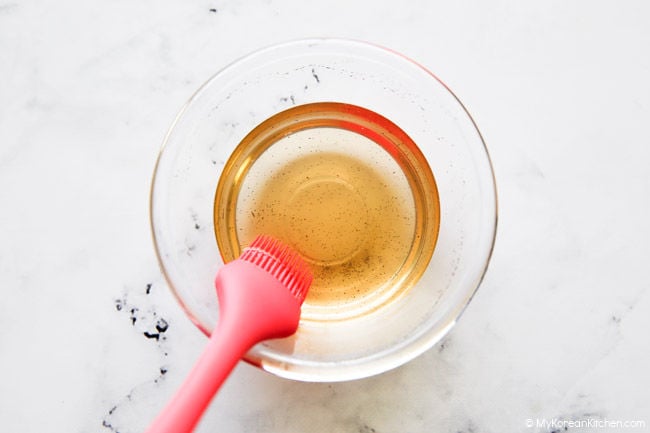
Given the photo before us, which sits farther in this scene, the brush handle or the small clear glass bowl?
the small clear glass bowl

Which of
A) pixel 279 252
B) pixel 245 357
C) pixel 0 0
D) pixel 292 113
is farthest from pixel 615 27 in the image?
pixel 0 0

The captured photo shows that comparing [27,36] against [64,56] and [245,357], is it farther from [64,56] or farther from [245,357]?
[245,357]

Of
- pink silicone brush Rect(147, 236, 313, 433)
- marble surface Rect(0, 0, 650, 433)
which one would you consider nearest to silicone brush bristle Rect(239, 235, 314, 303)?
pink silicone brush Rect(147, 236, 313, 433)

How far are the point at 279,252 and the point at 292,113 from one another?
247 mm

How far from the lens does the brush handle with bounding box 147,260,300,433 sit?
0.74m

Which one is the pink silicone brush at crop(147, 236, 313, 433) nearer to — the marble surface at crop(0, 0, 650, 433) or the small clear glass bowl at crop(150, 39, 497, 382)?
the small clear glass bowl at crop(150, 39, 497, 382)

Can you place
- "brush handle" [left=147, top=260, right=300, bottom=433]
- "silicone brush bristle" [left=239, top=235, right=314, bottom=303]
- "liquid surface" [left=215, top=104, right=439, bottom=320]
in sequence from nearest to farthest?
"brush handle" [left=147, top=260, right=300, bottom=433], "silicone brush bristle" [left=239, top=235, right=314, bottom=303], "liquid surface" [left=215, top=104, right=439, bottom=320]

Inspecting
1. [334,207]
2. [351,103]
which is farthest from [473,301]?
[351,103]

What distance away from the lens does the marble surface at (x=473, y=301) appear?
39.4 inches

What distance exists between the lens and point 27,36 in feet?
3.58

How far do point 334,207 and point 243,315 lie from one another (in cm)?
28

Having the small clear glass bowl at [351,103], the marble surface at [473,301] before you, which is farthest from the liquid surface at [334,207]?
the marble surface at [473,301]

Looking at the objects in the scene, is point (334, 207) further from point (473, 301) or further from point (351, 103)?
point (473, 301)

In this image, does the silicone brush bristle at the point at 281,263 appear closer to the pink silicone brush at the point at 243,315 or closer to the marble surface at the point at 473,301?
the pink silicone brush at the point at 243,315
